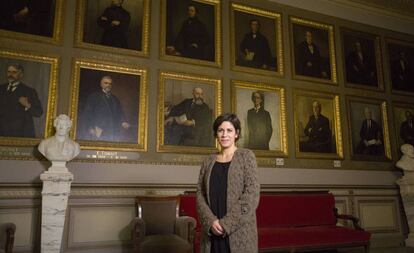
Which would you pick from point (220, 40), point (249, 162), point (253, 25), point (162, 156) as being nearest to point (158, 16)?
point (220, 40)

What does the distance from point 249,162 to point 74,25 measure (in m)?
3.95

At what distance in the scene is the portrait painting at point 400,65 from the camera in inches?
304

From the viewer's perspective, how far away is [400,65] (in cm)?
785

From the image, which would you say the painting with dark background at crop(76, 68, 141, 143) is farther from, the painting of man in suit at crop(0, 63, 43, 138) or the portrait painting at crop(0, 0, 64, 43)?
the portrait painting at crop(0, 0, 64, 43)

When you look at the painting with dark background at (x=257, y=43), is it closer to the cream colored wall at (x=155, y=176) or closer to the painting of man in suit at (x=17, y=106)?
the cream colored wall at (x=155, y=176)

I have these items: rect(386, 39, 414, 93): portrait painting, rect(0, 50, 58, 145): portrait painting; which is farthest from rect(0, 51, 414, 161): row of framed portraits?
rect(386, 39, 414, 93): portrait painting

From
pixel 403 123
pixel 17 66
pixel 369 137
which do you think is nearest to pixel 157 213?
pixel 17 66

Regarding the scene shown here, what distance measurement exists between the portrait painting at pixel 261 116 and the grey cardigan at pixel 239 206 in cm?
344

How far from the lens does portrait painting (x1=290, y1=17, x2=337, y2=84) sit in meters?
6.87

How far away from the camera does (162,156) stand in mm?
5422

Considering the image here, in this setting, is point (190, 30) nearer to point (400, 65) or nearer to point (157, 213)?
point (157, 213)

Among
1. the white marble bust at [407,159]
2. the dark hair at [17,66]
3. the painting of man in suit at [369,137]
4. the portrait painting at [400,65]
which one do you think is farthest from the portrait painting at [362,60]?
the dark hair at [17,66]

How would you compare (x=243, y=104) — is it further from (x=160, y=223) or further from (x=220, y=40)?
(x=160, y=223)

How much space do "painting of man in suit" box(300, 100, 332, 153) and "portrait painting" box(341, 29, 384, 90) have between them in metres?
1.05
